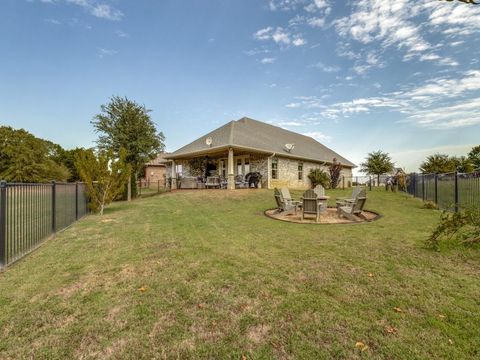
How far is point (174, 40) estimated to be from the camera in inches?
535

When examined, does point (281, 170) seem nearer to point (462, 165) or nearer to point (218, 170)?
point (218, 170)

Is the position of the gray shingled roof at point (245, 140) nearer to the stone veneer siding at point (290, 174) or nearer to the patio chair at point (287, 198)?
the stone veneer siding at point (290, 174)

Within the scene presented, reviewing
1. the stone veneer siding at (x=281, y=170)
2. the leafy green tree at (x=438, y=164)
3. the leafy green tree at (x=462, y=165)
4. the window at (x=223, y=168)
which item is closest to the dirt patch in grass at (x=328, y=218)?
the stone veneer siding at (x=281, y=170)

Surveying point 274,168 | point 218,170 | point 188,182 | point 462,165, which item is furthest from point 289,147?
point 462,165

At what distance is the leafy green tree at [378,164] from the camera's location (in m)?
27.8

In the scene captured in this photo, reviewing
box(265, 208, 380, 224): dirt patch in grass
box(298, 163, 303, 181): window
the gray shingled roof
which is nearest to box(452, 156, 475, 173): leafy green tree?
the gray shingled roof

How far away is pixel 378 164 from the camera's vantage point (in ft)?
91.1

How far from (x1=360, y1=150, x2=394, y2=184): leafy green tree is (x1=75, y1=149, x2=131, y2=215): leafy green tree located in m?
27.3

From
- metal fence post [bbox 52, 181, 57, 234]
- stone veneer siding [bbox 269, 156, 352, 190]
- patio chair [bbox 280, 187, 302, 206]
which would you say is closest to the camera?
metal fence post [bbox 52, 181, 57, 234]

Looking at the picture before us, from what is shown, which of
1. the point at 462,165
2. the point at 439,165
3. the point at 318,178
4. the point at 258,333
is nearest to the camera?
the point at 258,333

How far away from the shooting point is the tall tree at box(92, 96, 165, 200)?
59.1 feet

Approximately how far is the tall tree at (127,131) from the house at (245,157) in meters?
3.33

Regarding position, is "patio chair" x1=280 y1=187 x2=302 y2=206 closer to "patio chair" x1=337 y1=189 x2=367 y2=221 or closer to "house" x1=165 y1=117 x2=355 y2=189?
"patio chair" x1=337 y1=189 x2=367 y2=221

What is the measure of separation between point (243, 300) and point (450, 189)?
11.6m
